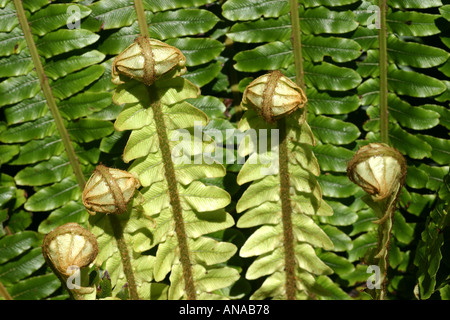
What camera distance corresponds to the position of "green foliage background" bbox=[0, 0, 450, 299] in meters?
1.43

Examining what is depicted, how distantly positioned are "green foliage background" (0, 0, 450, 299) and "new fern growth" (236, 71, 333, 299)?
0.42 feet

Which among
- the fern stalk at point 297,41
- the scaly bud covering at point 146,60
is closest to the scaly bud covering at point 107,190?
the scaly bud covering at point 146,60

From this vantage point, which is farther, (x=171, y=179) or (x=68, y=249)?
(x=171, y=179)

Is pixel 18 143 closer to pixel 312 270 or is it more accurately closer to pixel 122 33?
pixel 122 33

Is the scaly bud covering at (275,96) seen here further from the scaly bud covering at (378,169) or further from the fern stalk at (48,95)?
the fern stalk at (48,95)

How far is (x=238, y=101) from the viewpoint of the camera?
1.60 metres

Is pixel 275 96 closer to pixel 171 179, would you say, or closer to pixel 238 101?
pixel 171 179

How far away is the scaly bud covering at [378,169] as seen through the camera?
1.11 m

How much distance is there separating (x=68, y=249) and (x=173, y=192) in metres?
0.32

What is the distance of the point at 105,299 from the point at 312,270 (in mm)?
576

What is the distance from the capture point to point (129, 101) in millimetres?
1205

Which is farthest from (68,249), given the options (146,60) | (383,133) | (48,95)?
(383,133)
